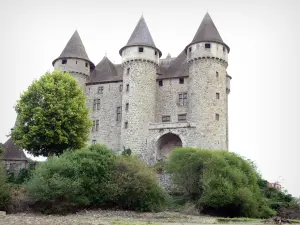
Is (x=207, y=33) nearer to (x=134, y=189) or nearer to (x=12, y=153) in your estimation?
(x=134, y=189)

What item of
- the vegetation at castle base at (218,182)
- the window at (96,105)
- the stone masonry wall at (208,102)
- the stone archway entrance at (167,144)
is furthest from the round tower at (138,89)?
the vegetation at castle base at (218,182)

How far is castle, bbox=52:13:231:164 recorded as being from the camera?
49781 mm

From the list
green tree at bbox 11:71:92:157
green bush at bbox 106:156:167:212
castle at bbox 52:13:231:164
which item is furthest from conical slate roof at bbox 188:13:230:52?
green bush at bbox 106:156:167:212

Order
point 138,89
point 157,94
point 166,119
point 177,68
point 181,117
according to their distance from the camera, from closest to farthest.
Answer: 1. point 138,89
2. point 181,117
3. point 166,119
4. point 157,94
5. point 177,68

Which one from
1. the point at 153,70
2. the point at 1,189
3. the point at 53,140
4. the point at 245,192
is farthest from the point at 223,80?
the point at 1,189

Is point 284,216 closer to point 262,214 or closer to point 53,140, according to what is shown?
point 262,214

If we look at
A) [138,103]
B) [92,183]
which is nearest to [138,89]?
[138,103]

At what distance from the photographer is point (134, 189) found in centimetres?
3741

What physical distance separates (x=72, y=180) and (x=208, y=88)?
20043 millimetres

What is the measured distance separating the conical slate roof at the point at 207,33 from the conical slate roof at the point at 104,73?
1070cm

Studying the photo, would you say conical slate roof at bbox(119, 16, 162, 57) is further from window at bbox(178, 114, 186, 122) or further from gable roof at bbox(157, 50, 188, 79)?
window at bbox(178, 114, 186, 122)

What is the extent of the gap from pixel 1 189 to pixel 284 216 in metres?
22.9

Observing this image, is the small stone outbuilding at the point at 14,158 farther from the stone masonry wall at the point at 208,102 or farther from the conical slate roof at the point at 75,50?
the stone masonry wall at the point at 208,102

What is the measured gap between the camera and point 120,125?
2135 inches
